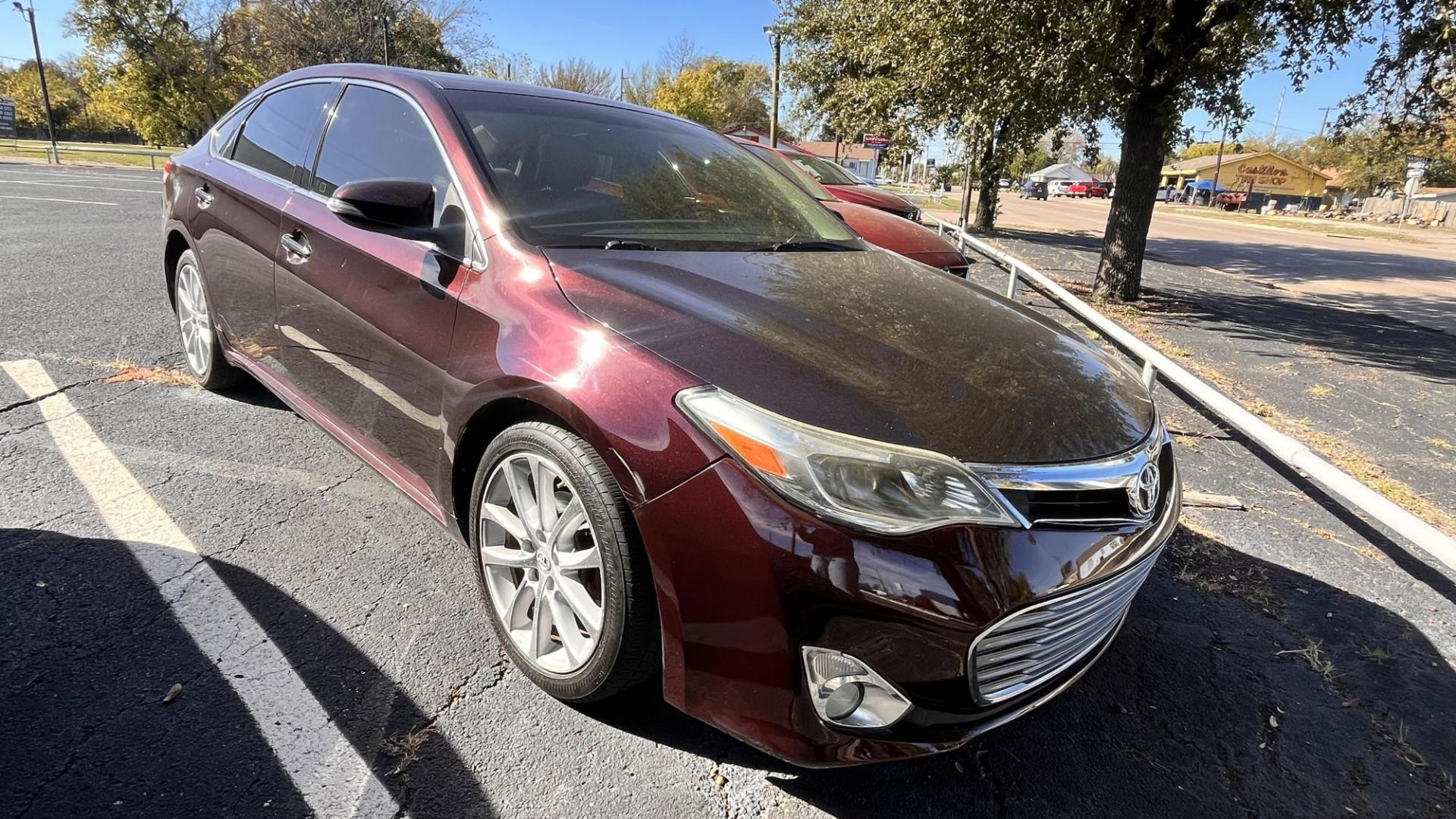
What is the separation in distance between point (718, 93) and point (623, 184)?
59.2 metres

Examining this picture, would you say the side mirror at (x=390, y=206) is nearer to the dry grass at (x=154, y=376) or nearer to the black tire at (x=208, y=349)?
the black tire at (x=208, y=349)

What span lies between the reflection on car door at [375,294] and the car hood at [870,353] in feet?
1.59

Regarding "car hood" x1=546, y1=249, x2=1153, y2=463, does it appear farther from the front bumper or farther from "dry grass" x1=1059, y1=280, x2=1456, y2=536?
"dry grass" x1=1059, y1=280, x2=1456, y2=536

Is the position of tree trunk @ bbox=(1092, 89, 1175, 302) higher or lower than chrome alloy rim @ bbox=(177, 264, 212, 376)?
higher

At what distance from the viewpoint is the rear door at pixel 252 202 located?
10.6 feet

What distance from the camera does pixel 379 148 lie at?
9.33 feet

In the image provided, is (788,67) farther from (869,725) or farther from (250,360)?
(869,725)

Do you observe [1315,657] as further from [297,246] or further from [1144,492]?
[297,246]

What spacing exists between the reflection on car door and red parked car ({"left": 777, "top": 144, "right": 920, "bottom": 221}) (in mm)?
6439

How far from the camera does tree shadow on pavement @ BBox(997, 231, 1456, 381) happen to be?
7535mm

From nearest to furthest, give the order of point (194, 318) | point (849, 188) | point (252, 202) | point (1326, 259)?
point (252, 202) < point (194, 318) < point (849, 188) < point (1326, 259)

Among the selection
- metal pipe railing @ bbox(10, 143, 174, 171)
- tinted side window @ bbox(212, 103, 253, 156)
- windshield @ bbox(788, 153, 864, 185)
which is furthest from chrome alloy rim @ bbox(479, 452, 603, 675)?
metal pipe railing @ bbox(10, 143, 174, 171)

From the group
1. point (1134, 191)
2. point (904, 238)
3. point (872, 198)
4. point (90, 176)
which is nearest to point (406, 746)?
point (904, 238)

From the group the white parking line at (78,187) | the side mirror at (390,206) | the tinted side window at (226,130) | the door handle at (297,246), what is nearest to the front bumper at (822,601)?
the side mirror at (390,206)
